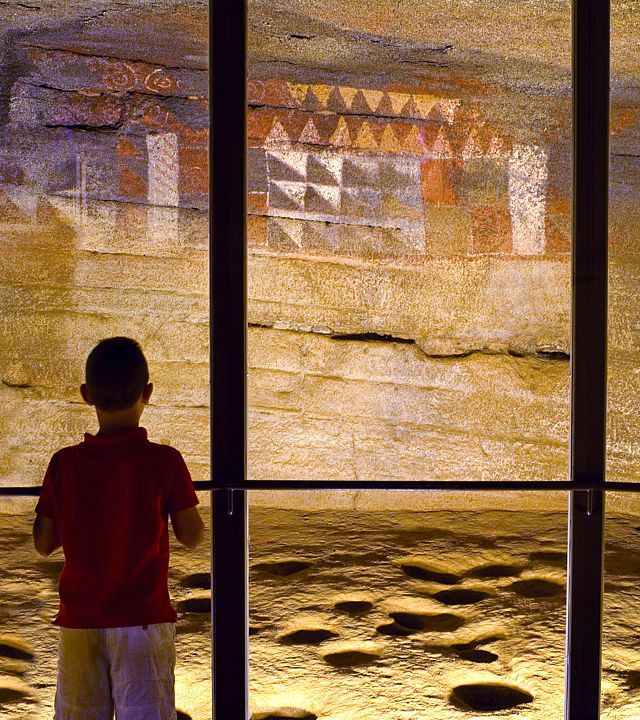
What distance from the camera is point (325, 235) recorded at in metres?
7.05

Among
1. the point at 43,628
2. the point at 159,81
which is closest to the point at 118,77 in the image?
the point at 159,81

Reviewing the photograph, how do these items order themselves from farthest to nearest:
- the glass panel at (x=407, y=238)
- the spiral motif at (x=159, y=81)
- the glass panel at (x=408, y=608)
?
the glass panel at (x=407, y=238) → the spiral motif at (x=159, y=81) → the glass panel at (x=408, y=608)

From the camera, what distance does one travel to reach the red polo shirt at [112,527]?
1095 mm

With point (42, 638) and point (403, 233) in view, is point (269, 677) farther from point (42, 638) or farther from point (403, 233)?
point (403, 233)

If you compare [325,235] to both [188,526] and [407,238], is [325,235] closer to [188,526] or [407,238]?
[407,238]

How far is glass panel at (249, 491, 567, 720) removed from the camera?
259 cm

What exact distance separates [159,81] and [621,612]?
516 cm

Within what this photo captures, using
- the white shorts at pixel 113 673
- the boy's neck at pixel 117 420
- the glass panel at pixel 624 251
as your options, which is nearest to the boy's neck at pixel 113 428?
the boy's neck at pixel 117 420

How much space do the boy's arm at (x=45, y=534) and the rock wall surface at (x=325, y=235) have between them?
17.5ft

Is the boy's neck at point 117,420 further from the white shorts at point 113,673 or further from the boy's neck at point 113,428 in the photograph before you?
the white shorts at point 113,673

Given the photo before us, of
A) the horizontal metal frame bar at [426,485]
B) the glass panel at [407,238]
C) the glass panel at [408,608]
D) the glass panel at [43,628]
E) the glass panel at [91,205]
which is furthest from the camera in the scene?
the glass panel at [407,238]

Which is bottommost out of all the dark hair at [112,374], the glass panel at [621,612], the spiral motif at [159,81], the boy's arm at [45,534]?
the glass panel at [621,612]

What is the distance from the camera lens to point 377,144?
7.01m

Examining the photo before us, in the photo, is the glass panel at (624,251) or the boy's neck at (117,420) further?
the glass panel at (624,251)
